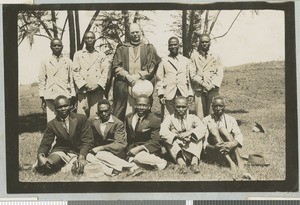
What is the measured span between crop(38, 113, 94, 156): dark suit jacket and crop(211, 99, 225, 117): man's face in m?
0.67

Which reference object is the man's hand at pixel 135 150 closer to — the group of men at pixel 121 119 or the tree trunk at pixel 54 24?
the group of men at pixel 121 119

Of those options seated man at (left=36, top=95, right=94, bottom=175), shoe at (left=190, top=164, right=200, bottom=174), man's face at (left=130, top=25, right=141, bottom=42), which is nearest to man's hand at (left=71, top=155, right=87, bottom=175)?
seated man at (left=36, top=95, right=94, bottom=175)

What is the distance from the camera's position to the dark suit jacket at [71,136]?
20.0m

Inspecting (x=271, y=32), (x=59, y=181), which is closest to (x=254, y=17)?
(x=271, y=32)

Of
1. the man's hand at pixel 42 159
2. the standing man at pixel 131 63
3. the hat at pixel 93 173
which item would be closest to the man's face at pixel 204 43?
the standing man at pixel 131 63

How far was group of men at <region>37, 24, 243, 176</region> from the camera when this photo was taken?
65.8ft

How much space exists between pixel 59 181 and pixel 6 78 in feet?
2.02

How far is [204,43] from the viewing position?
20.0 meters

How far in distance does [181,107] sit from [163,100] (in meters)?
0.10

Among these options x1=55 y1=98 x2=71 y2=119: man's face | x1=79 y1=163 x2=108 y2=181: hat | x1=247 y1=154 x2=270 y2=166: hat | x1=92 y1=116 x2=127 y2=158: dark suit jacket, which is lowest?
x1=79 y1=163 x2=108 y2=181: hat

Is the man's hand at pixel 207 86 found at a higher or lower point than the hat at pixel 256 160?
higher

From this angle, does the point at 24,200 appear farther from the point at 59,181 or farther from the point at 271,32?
the point at 271,32

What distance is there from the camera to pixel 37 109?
65.8ft

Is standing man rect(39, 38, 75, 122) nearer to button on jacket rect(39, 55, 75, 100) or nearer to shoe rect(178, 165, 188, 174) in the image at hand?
button on jacket rect(39, 55, 75, 100)
